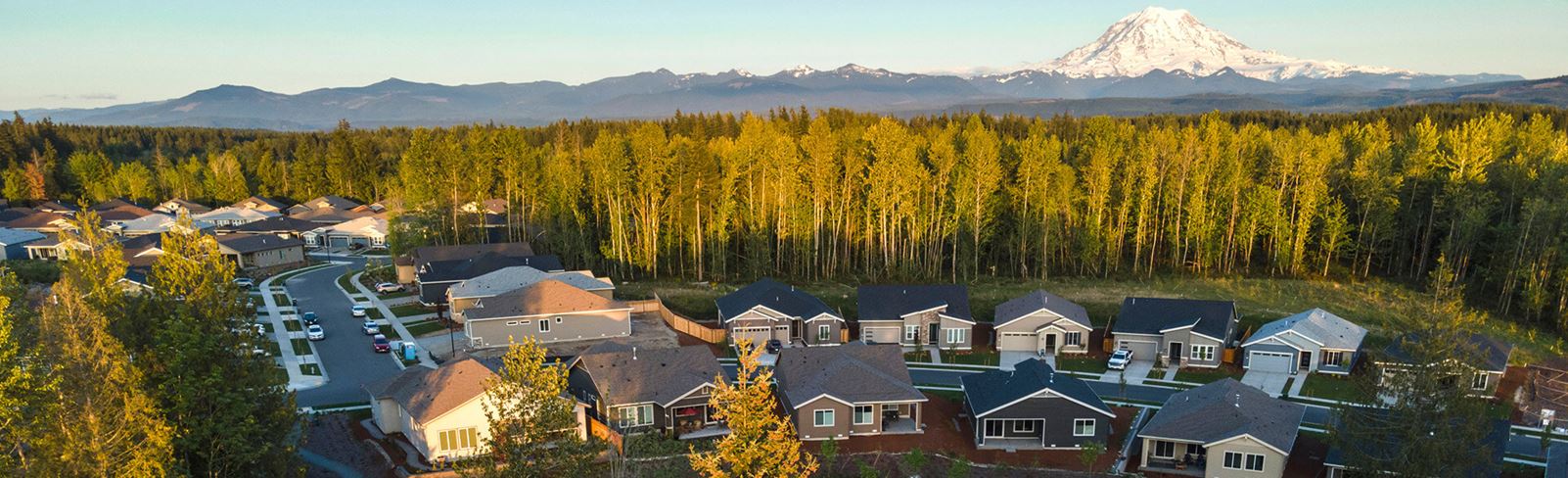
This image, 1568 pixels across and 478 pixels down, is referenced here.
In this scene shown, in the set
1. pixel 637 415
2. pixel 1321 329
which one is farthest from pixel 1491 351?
pixel 637 415

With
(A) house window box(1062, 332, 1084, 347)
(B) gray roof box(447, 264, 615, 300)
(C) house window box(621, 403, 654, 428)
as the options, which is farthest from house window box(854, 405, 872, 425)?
(B) gray roof box(447, 264, 615, 300)

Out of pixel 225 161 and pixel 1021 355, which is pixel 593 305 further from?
pixel 225 161

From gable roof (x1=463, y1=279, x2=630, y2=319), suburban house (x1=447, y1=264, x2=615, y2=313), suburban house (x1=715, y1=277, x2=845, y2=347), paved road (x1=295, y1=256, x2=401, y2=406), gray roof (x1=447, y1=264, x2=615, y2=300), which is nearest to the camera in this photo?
paved road (x1=295, y1=256, x2=401, y2=406)

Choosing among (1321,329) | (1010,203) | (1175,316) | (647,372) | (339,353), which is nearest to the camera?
(647,372)

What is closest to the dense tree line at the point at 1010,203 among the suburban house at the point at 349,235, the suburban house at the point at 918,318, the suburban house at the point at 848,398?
the suburban house at the point at 918,318

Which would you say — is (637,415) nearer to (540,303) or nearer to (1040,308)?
(540,303)

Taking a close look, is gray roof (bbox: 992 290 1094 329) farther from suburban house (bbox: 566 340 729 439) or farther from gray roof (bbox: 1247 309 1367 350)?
suburban house (bbox: 566 340 729 439)

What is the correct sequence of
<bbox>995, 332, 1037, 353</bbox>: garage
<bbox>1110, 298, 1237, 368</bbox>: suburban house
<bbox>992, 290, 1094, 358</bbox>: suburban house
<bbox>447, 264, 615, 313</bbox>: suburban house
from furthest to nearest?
<bbox>447, 264, 615, 313</bbox>: suburban house → <bbox>995, 332, 1037, 353</bbox>: garage → <bbox>992, 290, 1094, 358</bbox>: suburban house → <bbox>1110, 298, 1237, 368</bbox>: suburban house
